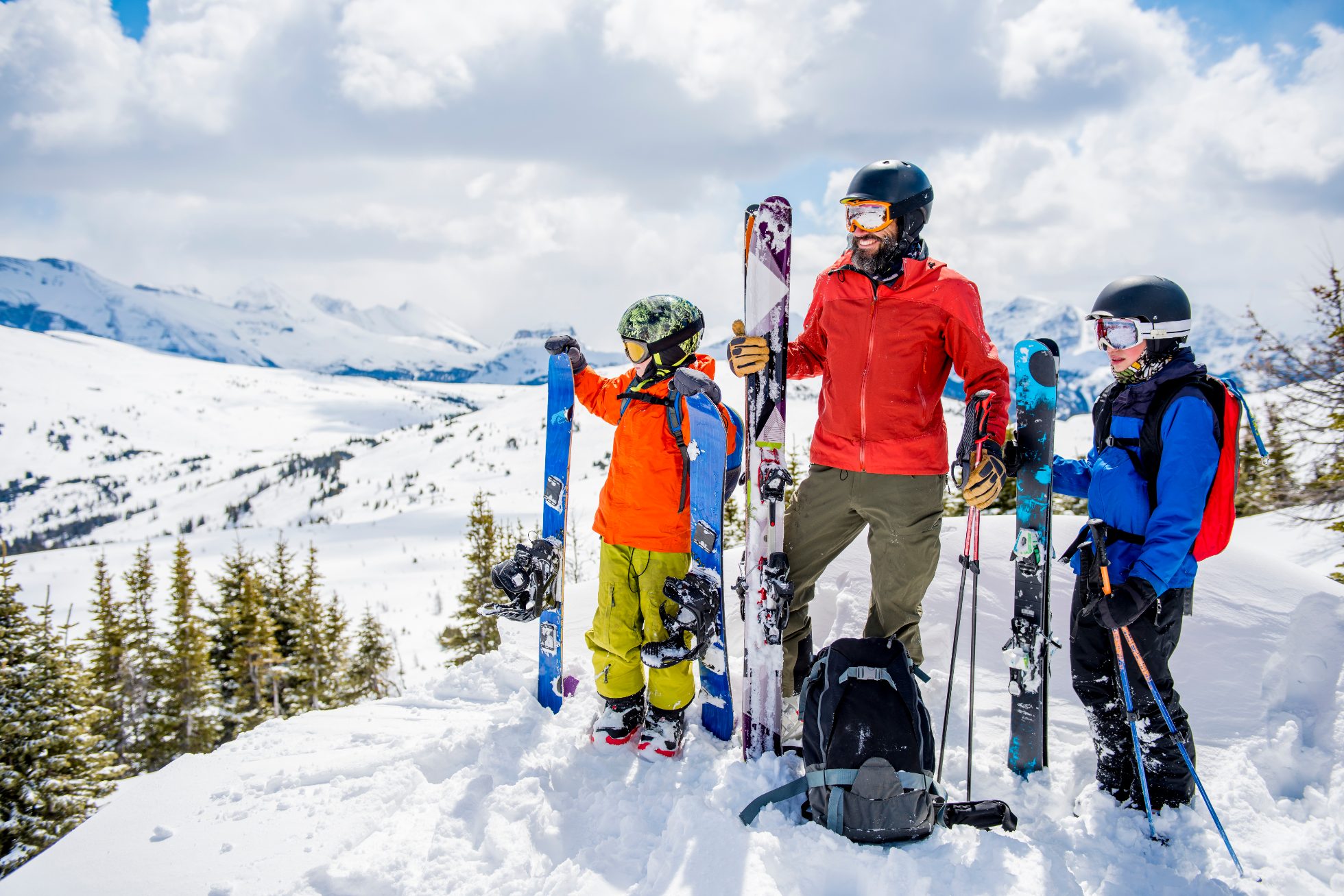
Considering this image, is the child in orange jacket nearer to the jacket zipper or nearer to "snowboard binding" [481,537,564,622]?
"snowboard binding" [481,537,564,622]

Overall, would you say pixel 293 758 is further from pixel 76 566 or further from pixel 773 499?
pixel 76 566

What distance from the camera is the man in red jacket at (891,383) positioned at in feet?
11.0

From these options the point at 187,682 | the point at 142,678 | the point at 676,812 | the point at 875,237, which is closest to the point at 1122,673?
the point at 676,812

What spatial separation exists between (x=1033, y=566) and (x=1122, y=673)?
2.18 feet

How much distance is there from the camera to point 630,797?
3.29 meters

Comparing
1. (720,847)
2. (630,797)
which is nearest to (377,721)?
(630,797)

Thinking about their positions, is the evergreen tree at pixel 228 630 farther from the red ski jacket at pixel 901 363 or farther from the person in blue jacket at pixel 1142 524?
the person in blue jacket at pixel 1142 524

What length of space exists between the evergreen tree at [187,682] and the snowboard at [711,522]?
Answer: 77.2 ft

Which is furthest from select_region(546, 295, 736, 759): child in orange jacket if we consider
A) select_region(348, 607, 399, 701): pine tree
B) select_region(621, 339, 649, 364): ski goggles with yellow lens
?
select_region(348, 607, 399, 701): pine tree

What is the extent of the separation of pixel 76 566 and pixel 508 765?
129 m

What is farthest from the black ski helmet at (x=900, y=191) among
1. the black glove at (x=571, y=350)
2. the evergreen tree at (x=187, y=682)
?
the evergreen tree at (x=187, y=682)

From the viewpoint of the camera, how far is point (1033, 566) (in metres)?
3.60

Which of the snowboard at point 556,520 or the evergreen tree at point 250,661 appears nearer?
the snowboard at point 556,520

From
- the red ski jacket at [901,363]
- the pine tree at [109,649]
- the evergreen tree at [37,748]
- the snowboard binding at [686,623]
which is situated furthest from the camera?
the pine tree at [109,649]
